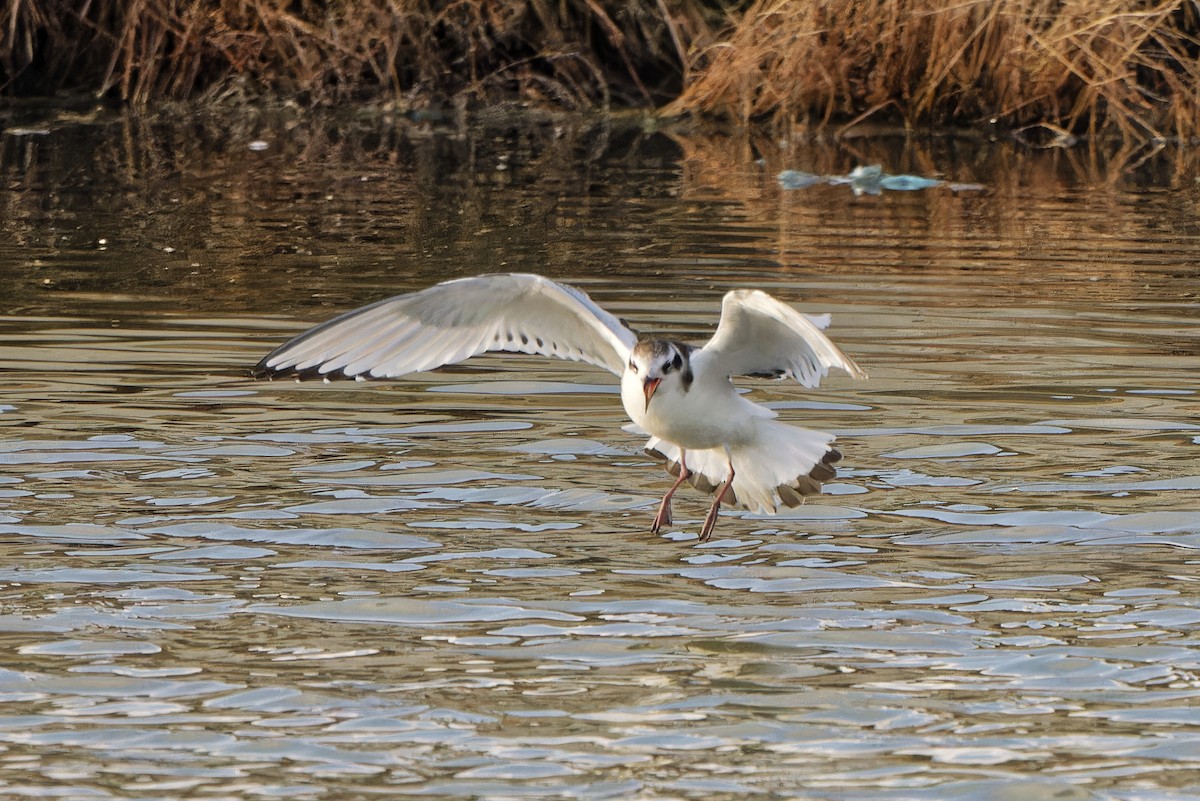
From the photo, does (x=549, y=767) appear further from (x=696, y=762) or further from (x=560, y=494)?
(x=560, y=494)

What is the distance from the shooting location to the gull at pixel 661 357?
6.37m

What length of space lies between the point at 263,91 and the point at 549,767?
62.1 feet

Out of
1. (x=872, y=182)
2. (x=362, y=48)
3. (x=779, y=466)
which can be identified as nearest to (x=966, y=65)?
(x=872, y=182)

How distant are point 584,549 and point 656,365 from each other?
0.64 m

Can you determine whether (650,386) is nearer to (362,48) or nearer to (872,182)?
(872,182)

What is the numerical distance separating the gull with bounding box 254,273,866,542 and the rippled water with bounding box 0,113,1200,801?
0.18 m

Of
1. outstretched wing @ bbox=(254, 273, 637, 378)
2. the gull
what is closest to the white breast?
the gull

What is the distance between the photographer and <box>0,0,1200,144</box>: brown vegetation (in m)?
18.5

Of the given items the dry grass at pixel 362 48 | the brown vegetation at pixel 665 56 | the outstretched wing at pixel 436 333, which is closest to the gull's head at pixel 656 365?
the outstretched wing at pixel 436 333

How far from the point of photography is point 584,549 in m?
6.23

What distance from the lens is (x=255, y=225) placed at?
540 inches

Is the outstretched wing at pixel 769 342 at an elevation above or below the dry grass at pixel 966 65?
below

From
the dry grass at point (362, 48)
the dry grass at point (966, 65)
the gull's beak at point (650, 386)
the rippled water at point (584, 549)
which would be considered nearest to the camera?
the rippled water at point (584, 549)

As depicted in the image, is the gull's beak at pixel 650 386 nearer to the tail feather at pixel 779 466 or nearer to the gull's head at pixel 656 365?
the gull's head at pixel 656 365
